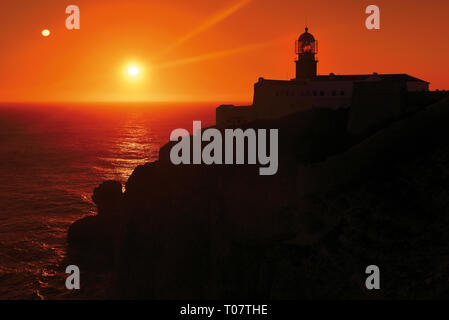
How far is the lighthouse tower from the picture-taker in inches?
1813

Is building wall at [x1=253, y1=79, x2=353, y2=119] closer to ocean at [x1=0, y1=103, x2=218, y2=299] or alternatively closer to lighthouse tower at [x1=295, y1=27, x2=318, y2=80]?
lighthouse tower at [x1=295, y1=27, x2=318, y2=80]

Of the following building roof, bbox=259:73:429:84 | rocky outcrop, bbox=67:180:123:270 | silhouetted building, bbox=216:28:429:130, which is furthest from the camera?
building roof, bbox=259:73:429:84

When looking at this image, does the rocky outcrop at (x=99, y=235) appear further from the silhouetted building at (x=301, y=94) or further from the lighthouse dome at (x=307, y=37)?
the lighthouse dome at (x=307, y=37)

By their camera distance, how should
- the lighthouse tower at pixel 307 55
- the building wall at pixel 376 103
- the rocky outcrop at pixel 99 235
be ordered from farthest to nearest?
1. the lighthouse tower at pixel 307 55
2. the rocky outcrop at pixel 99 235
3. the building wall at pixel 376 103

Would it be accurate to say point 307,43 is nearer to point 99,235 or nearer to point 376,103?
point 376,103

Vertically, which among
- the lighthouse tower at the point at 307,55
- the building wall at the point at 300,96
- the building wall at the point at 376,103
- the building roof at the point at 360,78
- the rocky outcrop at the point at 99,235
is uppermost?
the lighthouse tower at the point at 307,55

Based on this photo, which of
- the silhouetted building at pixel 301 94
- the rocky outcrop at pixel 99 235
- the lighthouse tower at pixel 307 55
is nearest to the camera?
the rocky outcrop at pixel 99 235

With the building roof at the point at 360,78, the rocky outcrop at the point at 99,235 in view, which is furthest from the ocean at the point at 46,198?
the building roof at the point at 360,78

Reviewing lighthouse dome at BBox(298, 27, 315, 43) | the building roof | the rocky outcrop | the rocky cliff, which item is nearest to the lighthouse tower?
lighthouse dome at BBox(298, 27, 315, 43)

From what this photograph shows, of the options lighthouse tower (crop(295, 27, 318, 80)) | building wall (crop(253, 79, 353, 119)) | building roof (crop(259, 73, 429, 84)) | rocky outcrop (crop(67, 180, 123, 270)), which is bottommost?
rocky outcrop (crop(67, 180, 123, 270))

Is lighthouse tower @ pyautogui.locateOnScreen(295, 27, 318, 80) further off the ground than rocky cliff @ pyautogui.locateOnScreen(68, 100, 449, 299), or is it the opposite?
lighthouse tower @ pyautogui.locateOnScreen(295, 27, 318, 80)

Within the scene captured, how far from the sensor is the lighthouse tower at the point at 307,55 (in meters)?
46.1

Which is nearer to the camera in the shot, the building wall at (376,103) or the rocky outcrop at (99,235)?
the building wall at (376,103)
